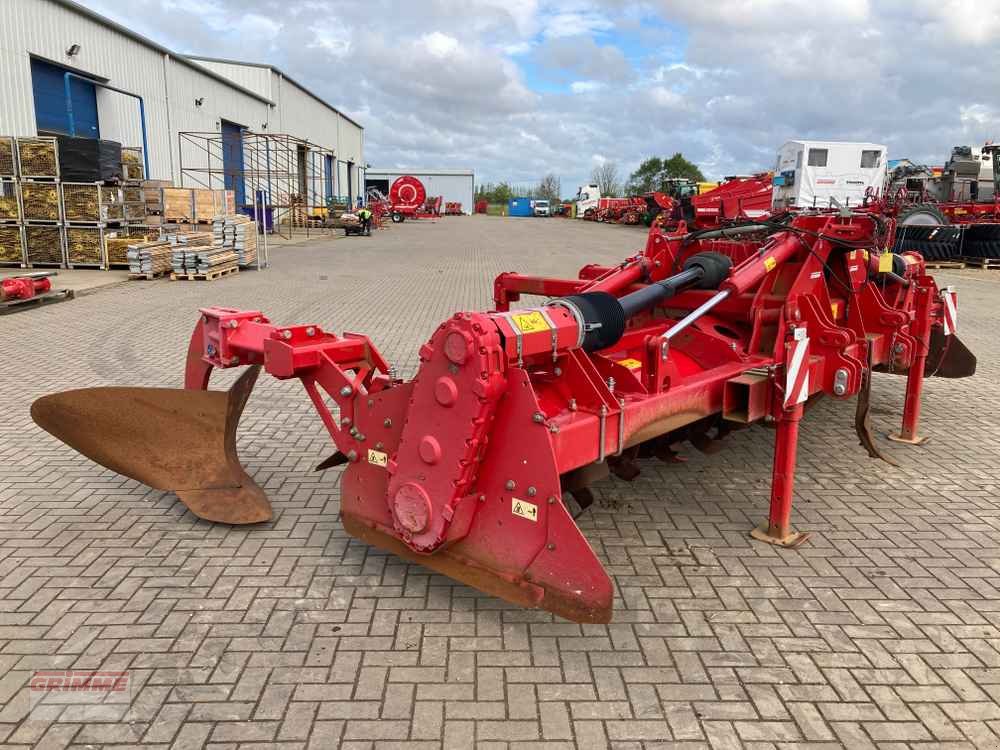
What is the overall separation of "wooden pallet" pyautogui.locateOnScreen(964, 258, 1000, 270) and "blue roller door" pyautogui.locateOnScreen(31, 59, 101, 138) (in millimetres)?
21497

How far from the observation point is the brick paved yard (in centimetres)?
246

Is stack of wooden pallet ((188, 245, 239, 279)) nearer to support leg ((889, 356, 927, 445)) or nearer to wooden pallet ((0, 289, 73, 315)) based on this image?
wooden pallet ((0, 289, 73, 315))

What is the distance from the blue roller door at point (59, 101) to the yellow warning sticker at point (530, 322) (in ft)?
56.9

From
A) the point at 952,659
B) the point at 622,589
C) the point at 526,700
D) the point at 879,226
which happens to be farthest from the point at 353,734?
the point at 879,226

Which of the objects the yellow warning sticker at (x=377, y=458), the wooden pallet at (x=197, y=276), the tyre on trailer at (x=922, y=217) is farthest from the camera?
the tyre on trailer at (x=922, y=217)

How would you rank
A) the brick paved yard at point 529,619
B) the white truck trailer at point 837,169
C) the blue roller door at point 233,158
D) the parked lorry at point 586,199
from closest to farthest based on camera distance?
the brick paved yard at point 529,619 → the white truck trailer at point 837,169 → the blue roller door at point 233,158 → the parked lorry at point 586,199

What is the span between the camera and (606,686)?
8.67 ft

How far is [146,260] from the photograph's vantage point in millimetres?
13891

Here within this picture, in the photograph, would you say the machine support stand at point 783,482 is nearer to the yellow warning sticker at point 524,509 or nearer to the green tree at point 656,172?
the yellow warning sticker at point 524,509

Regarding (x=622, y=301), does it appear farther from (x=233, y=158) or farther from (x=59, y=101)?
(x=233, y=158)

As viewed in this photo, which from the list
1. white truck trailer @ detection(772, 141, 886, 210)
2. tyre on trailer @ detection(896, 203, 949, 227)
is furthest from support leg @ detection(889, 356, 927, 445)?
white truck trailer @ detection(772, 141, 886, 210)

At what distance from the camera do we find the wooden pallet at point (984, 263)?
17.7 metres

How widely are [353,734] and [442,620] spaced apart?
2.32ft

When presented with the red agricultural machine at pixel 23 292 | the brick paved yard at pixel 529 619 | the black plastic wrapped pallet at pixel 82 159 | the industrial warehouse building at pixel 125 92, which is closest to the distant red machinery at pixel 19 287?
the red agricultural machine at pixel 23 292
